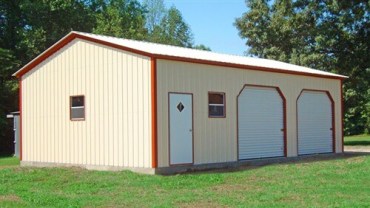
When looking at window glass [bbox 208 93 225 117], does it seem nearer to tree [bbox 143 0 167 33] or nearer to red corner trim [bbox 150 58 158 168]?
red corner trim [bbox 150 58 158 168]

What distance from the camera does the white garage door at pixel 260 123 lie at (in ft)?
60.6

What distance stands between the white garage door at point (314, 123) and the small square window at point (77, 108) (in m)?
8.03

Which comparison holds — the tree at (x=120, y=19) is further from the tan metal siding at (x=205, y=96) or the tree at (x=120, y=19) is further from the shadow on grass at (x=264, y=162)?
the tan metal siding at (x=205, y=96)

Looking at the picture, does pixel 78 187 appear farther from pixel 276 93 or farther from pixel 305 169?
pixel 276 93

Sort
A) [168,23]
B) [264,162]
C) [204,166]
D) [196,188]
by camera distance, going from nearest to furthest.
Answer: [196,188] < [204,166] < [264,162] < [168,23]

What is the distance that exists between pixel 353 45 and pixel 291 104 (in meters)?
15.7

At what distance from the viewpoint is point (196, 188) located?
12.4 metres

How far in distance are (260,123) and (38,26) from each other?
89.6ft

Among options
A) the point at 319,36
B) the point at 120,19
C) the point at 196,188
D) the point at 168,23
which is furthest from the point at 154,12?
the point at 196,188

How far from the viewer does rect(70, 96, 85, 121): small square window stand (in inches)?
691

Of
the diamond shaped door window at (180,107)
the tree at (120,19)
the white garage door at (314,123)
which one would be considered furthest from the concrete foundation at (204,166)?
the tree at (120,19)

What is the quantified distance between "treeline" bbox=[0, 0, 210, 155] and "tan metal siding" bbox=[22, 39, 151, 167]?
1144 cm

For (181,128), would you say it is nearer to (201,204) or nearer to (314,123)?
(201,204)

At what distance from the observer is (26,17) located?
4366 cm
